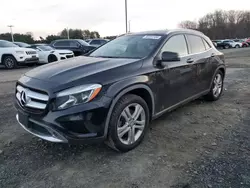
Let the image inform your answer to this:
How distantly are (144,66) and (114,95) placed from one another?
73cm

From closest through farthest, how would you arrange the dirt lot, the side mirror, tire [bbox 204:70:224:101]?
the dirt lot → the side mirror → tire [bbox 204:70:224:101]

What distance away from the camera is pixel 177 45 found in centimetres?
402

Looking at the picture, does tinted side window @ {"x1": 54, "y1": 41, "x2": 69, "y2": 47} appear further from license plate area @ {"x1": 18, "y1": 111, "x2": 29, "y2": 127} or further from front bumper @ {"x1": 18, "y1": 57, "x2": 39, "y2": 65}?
license plate area @ {"x1": 18, "y1": 111, "x2": 29, "y2": 127}

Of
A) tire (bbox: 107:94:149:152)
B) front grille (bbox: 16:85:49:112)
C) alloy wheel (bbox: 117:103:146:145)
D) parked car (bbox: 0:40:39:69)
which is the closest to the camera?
front grille (bbox: 16:85:49:112)

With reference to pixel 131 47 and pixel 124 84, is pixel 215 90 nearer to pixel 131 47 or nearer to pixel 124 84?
pixel 131 47

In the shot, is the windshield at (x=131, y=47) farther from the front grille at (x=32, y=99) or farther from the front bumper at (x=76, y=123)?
the front grille at (x=32, y=99)

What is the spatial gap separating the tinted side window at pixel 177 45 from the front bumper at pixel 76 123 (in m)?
1.58

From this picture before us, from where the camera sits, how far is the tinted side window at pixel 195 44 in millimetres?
4364

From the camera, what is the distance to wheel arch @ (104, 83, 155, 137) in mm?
2744

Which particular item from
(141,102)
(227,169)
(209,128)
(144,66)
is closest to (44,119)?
(141,102)

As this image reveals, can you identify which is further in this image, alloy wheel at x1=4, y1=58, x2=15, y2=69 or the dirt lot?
alloy wheel at x1=4, y1=58, x2=15, y2=69

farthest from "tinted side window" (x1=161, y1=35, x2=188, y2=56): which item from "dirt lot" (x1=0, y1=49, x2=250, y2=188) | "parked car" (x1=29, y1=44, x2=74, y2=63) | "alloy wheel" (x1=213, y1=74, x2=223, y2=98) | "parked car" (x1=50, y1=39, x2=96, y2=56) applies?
"parked car" (x1=50, y1=39, x2=96, y2=56)

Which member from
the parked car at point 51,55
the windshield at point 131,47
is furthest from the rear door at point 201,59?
the parked car at point 51,55

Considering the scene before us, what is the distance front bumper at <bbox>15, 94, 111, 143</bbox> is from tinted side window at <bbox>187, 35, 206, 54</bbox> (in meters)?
2.39
